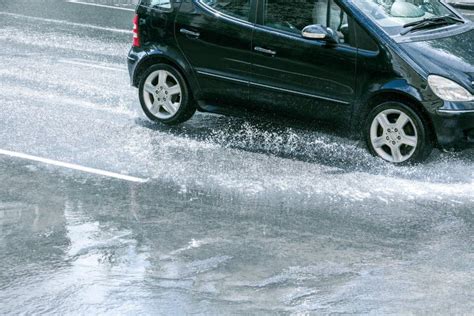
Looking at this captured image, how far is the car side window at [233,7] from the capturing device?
1020 centimetres

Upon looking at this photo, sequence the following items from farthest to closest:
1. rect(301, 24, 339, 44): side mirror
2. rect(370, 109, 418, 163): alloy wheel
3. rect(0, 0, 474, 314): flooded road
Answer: rect(301, 24, 339, 44): side mirror → rect(370, 109, 418, 163): alloy wheel → rect(0, 0, 474, 314): flooded road

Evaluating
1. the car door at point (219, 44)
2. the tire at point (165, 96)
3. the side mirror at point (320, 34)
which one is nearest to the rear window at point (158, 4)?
the car door at point (219, 44)

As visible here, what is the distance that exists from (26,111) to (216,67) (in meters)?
2.46

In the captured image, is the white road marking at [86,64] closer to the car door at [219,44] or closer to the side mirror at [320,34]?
the car door at [219,44]

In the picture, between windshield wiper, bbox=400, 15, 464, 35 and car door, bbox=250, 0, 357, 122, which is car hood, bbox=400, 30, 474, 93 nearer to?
windshield wiper, bbox=400, 15, 464, 35

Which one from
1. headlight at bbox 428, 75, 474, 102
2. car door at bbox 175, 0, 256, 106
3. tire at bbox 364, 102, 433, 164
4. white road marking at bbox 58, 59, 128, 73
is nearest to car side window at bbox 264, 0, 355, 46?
car door at bbox 175, 0, 256, 106

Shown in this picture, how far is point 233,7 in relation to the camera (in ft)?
34.0

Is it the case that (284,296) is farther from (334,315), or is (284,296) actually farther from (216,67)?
(216,67)

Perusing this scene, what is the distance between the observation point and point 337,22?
382 inches

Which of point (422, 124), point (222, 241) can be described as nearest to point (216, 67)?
point (422, 124)

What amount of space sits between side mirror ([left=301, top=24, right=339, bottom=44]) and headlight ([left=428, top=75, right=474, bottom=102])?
3.42 feet

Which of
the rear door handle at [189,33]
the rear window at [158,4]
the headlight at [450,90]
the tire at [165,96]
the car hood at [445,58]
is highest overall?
the rear window at [158,4]

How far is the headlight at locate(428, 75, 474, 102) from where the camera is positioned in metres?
9.10

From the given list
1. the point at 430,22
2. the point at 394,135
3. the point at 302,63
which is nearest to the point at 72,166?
the point at 302,63
